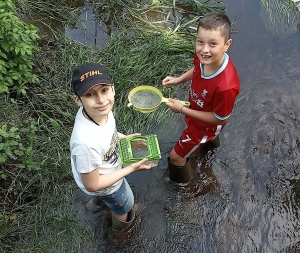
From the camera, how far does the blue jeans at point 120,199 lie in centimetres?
236

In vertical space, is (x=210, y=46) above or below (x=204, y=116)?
above

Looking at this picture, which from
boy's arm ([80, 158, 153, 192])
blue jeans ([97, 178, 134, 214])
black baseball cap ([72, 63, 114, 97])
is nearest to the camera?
black baseball cap ([72, 63, 114, 97])

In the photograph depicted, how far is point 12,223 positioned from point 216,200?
1.64 meters

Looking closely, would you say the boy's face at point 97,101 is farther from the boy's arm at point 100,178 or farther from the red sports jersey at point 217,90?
the red sports jersey at point 217,90

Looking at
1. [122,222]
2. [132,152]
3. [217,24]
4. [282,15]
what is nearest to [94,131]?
[132,152]

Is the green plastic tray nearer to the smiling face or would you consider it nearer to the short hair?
the smiling face

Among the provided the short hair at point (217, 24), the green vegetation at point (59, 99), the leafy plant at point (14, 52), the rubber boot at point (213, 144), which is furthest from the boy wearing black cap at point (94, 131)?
the leafy plant at point (14, 52)

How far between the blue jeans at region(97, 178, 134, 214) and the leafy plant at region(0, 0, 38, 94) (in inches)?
58.9

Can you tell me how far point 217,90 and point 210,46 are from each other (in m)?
0.27

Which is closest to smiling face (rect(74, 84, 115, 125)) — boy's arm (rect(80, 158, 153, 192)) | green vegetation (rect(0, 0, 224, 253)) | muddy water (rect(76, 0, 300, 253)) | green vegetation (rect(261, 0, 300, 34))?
boy's arm (rect(80, 158, 153, 192))

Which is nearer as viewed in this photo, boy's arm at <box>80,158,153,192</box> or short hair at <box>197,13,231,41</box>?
boy's arm at <box>80,158,153,192</box>

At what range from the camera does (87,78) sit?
1879mm

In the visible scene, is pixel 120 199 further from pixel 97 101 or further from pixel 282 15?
pixel 282 15

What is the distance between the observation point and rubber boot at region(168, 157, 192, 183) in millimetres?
3068
